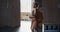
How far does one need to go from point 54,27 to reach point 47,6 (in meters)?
0.25

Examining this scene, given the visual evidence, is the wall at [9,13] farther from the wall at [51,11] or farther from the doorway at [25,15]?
the wall at [51,11]

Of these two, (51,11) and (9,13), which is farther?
(9,13)

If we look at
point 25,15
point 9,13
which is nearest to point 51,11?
point 25,15

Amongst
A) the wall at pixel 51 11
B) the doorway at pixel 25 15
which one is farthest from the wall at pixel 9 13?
the wall at pixel 51 11

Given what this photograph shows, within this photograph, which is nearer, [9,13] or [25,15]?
[25,15]

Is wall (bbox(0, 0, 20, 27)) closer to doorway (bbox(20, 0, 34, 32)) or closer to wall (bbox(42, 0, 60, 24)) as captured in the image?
doorway (bbox(20, 0, 34, 32))

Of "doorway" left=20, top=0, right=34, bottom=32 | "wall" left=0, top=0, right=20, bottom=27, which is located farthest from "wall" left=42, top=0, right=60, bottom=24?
"wall" left=0, top=0, right=20, bottom=27

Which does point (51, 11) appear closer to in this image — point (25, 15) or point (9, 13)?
point (25, 15)

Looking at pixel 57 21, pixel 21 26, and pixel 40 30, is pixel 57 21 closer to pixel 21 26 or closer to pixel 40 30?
pixel 40 30

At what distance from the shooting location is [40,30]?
3.71 ft

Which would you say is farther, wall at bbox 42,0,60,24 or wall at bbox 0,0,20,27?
wall at bbox 0,0,20,27

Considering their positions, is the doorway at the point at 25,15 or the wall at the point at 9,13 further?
the wall at the point at 9,13

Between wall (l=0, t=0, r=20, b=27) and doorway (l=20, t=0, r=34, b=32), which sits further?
wall (l=0, t=0, r=20, b=27)

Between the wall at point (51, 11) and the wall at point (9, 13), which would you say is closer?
the wall at point (51, 11)
